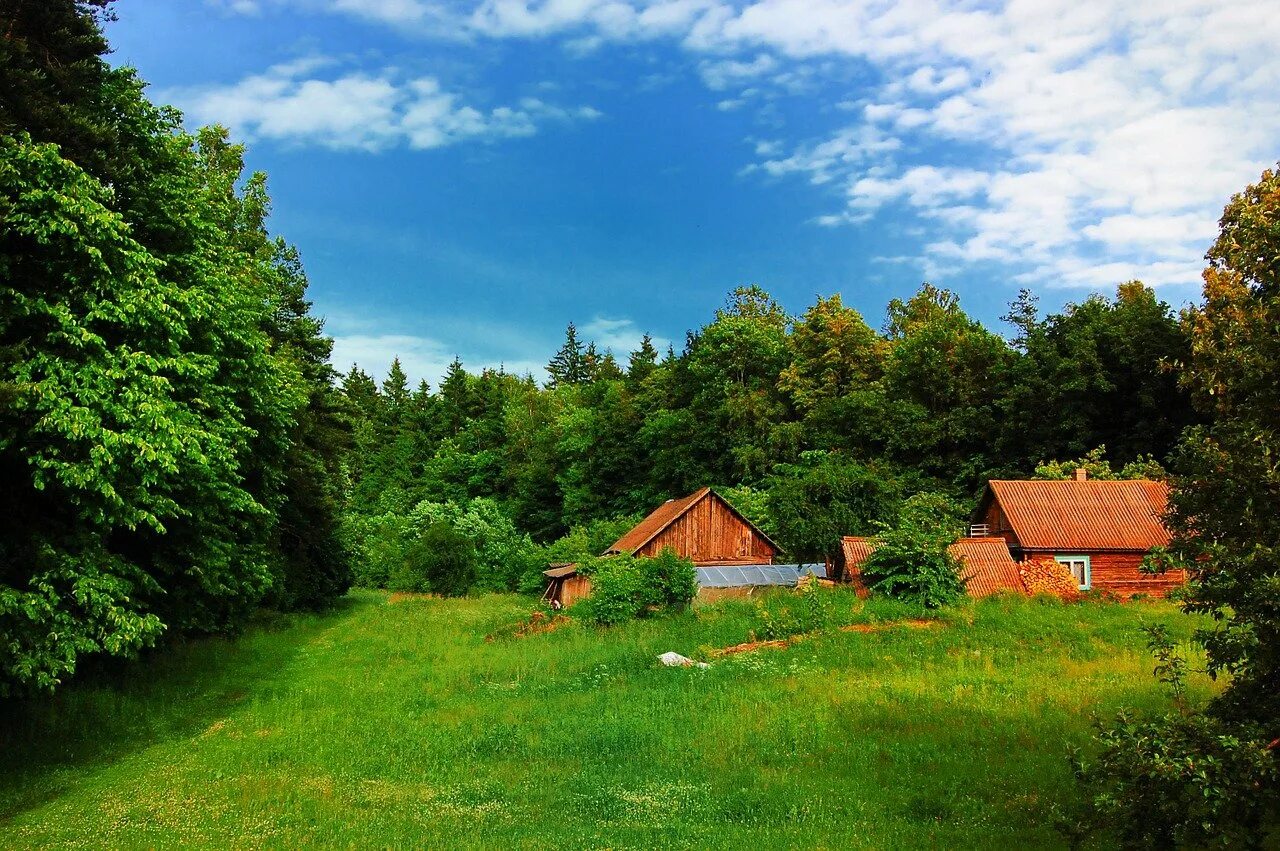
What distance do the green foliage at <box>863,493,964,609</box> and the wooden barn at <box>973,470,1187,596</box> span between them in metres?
6.42

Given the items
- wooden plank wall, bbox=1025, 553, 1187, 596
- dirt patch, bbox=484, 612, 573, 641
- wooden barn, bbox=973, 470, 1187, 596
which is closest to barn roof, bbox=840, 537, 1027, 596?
wooden barn, bbox=973, 470, 1187, 596

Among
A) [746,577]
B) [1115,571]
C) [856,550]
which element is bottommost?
[746,577]

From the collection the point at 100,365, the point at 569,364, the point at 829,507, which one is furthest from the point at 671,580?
the point at 569,364

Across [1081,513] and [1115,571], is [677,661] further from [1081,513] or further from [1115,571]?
[1081,513]

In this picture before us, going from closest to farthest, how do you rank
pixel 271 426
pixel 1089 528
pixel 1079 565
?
pixel 271 426, pixel 1079 565, pixel 1089 528

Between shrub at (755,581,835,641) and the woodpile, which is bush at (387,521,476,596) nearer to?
shrub at (755,581,835,641)

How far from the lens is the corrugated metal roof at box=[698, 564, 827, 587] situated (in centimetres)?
3969

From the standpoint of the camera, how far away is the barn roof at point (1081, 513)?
3475 centimetres

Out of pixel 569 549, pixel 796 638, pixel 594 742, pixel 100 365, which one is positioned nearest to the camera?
pixel 100 365

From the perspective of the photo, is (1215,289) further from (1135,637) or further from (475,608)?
(475,608)

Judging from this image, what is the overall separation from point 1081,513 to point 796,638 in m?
18.4

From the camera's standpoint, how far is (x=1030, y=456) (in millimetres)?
50656

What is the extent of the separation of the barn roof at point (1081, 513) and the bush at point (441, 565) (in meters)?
33.9

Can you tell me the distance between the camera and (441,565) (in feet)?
183
